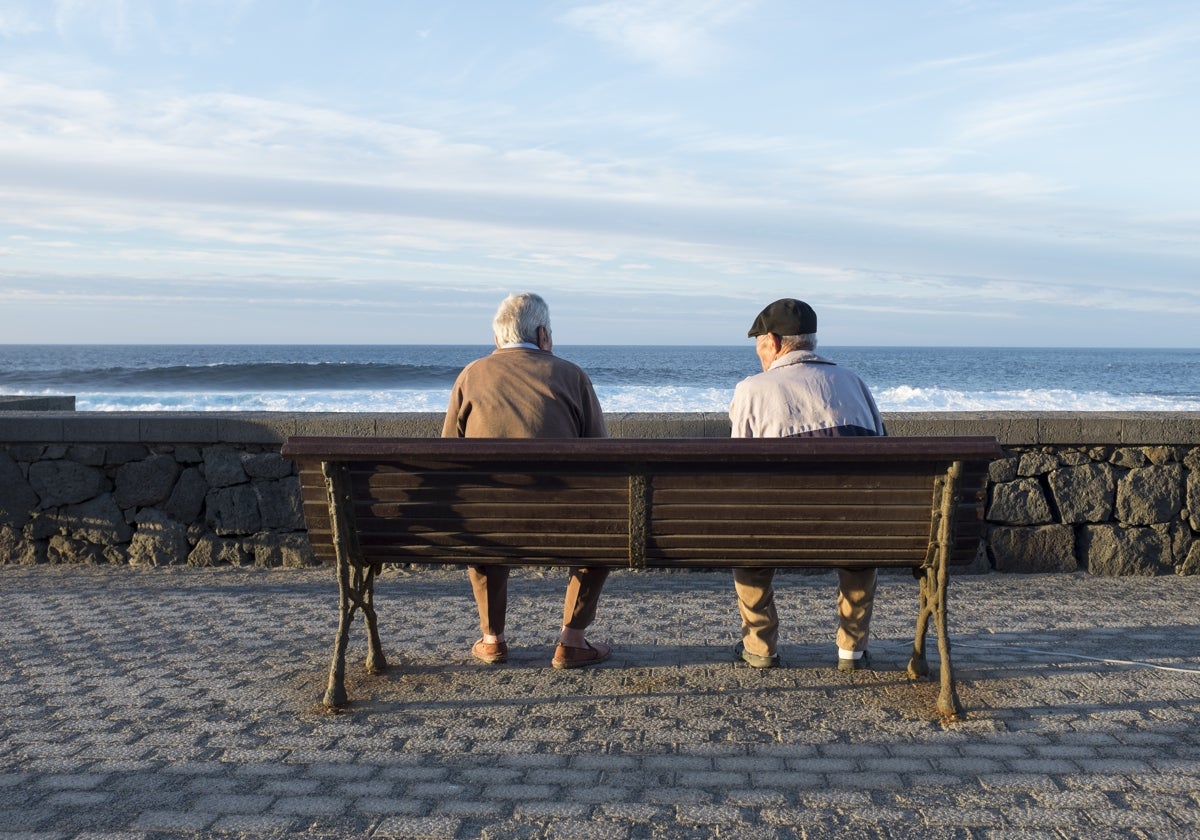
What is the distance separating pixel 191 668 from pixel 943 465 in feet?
9.20

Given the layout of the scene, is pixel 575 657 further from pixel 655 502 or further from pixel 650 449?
pixel 650 449

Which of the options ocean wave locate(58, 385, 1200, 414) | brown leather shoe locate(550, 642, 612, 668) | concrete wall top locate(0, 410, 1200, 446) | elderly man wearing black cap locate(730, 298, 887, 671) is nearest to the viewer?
elderly man wearing black cap locate(730, 298, 887, 671)

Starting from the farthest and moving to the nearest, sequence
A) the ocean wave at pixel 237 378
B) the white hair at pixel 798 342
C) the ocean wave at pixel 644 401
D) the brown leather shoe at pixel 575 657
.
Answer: the ocean wave at pixel 237 378
the ocean wave at pixel 644 401
the brown leather shoe at pixel 575 657
the white hair at pixel 798 342

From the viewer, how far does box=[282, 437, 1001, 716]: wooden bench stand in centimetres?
374

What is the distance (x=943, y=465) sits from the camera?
12.4 feet

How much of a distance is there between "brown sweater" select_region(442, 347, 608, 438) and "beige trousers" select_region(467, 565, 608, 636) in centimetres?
53

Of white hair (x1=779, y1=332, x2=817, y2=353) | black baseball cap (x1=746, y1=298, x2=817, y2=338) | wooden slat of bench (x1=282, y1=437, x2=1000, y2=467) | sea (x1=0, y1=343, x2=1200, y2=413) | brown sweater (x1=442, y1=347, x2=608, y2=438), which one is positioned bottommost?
sea (x1=0, y1=343, x2=1200, y2=413)

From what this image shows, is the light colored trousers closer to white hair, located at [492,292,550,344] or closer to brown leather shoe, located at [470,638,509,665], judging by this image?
brown leather shoe, located at [470,638,509,665]

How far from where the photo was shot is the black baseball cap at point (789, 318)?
4297 millimetres

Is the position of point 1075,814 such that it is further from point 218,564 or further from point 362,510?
point 218,564

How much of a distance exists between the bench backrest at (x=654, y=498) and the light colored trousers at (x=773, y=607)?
0.44 meters

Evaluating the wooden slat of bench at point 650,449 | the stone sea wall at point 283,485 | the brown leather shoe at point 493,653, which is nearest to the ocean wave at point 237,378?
the stone sea wall at point 283,485

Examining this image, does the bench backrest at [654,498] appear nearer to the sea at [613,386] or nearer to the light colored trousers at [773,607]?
the light colored trousers at [773,607]

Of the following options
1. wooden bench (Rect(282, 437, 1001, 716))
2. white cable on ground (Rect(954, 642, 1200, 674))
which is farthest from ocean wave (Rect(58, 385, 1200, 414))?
wooden bench (Rect(282, 437, 1001, 716))
